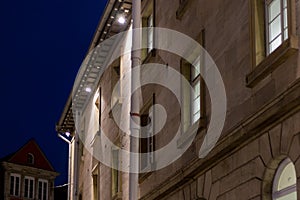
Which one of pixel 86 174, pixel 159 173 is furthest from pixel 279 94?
pixel 86 174

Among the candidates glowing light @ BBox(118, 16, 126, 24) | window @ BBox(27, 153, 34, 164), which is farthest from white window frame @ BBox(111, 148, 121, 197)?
window @ BBox(27, 153, 34, 164)

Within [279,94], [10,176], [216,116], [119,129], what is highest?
[10,176]

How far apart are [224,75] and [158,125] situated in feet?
20.1

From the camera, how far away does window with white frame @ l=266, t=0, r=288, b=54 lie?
13.6m

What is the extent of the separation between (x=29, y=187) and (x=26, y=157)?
118 inches

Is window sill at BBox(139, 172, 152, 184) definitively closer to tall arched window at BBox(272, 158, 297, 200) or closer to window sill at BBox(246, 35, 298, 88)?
window sill at BBox(246, 35, 298, 88)

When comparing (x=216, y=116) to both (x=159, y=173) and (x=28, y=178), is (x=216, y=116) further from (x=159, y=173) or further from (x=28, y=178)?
(x=28, y=178)

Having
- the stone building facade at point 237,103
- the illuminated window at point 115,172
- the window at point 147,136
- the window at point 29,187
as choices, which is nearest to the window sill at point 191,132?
the stone building facade at point 237,103

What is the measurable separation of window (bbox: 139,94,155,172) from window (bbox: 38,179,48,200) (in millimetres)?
44986

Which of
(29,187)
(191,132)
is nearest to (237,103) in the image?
(191,132)

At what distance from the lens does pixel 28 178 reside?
67.1 metres

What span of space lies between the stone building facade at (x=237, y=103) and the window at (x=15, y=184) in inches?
1702

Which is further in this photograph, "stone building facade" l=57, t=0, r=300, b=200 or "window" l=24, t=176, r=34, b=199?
"window" l=24, t=176, r=34, b=199

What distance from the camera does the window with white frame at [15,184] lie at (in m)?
65.4
